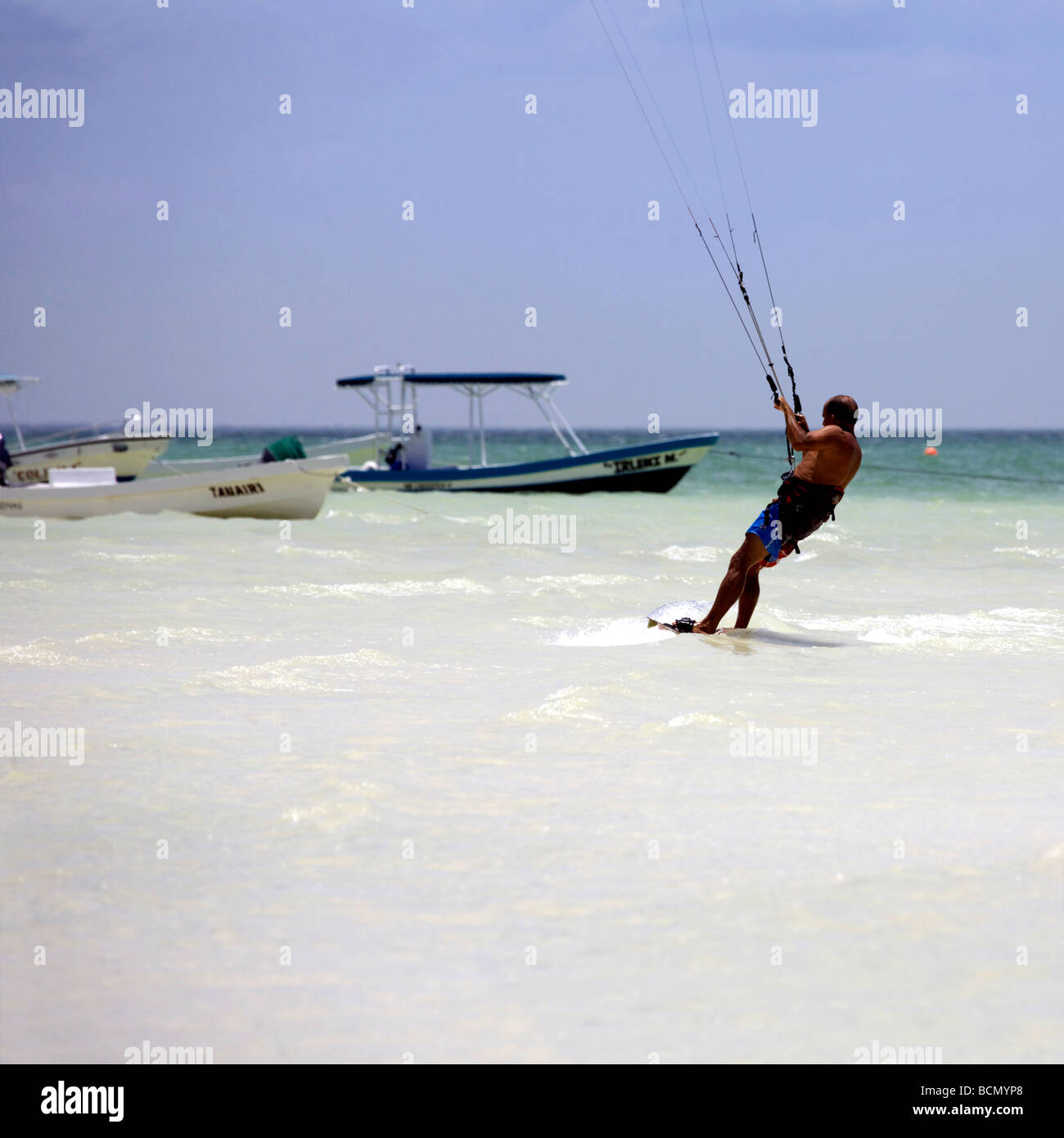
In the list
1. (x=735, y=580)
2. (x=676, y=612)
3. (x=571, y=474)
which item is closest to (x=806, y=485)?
(x=735, y=580)

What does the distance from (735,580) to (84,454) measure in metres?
21.7

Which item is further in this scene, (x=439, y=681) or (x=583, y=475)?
(x=583, y=475)

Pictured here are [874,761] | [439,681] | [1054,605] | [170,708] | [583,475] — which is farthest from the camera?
[583,475]

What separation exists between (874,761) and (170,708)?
3.10m

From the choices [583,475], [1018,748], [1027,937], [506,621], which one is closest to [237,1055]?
[1027,937]

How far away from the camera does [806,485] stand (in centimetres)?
784

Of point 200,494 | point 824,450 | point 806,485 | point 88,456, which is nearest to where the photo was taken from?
point 824,450

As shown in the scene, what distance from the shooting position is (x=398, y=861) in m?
3.76

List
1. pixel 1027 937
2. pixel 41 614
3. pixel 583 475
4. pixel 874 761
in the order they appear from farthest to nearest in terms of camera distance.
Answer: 1. pixel 583 475
2. pixel 41 614
3. pixel 874 761
4. pixel 1027 937

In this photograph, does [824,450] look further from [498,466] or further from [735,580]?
[498,466]

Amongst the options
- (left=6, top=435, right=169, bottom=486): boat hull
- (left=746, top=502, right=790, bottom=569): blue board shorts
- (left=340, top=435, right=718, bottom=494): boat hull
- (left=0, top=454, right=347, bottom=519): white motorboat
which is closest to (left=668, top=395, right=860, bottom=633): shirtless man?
(left=746, top=502, right=790, bottom=569): blue board shorts

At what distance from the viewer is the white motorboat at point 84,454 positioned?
2645 cm
